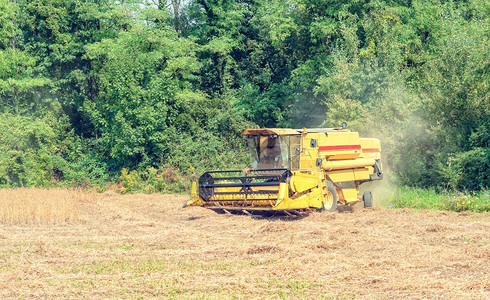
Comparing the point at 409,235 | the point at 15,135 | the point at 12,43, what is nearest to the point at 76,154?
the point at 15,135

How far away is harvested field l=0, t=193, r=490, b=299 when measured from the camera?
30.0 feet

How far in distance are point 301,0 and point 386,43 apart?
6.75 metres

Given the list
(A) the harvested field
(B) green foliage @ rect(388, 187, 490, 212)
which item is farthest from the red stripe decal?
(B) green foliage @ rect(388, 187, 490, 212)

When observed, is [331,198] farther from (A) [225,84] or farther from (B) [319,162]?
(A) [225,84]

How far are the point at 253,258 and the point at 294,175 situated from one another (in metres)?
5.68

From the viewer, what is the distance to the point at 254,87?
125 feet

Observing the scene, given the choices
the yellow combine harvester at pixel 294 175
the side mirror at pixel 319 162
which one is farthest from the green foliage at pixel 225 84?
the side mirror at pixel 319 162

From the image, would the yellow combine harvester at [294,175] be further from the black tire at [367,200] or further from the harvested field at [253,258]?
the harvested field at [253,258]

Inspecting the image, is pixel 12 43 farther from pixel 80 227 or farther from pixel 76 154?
pixel 80 227

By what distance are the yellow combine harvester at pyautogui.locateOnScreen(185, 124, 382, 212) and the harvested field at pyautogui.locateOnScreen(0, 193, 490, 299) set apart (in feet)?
2.12

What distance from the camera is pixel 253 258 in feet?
37.3

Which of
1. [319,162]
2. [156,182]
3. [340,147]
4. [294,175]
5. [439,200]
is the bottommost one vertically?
[156,182]

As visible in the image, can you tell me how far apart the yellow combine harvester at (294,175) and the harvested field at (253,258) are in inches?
25.5

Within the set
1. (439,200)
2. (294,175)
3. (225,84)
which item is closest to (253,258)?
(294,175)
